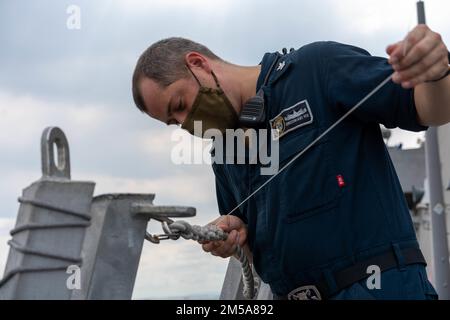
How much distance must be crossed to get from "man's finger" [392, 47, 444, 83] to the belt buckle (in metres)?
1.01

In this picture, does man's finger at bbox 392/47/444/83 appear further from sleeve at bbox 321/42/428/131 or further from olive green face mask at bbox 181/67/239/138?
olive green face mask at bbox 181/67/239/138

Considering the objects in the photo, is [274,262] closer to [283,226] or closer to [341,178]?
[283,226]

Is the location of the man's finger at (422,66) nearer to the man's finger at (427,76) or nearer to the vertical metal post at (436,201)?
the man's finger at (427,76)

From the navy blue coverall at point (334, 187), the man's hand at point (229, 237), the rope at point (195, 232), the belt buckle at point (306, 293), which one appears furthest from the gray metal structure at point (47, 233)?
the belt buckle at point (306, 293)

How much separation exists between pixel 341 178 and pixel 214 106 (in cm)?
65

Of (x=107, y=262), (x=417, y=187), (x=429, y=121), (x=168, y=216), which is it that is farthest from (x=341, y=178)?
(x=417, y=187)

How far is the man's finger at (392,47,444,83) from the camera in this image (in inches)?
87.9

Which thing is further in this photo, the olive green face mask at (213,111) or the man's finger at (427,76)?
the olive green face mask at (213,111)

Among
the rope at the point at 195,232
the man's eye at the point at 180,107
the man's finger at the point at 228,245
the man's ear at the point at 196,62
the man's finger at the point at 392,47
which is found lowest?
the man's finger at the point at 228,245

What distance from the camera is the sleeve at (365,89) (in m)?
2.59

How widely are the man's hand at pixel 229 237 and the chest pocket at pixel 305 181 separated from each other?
52 cm

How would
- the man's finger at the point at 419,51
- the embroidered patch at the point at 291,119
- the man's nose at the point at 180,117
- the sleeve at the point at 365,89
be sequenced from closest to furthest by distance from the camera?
the man's finger at the point at 419,51, the sleeve at the point at 365,89, the embroidered patch at the point at 291,119, the man's nose at the point at 180,117

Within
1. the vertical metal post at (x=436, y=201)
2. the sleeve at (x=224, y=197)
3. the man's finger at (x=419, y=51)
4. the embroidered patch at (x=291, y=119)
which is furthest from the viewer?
the vertical metal post at (x=436, y=201)

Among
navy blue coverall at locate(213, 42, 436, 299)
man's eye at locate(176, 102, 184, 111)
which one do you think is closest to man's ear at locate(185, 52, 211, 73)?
man's eye at locate(176, 102, 184, 111)
